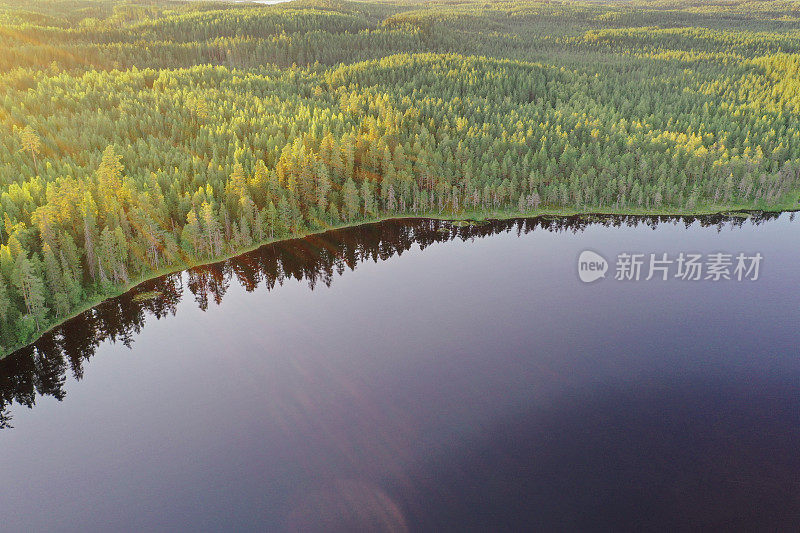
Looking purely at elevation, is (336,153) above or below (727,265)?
above

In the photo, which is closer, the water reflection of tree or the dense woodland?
the water reflection of tree

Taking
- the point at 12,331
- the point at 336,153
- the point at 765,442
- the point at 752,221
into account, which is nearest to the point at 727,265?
the point at 752,221

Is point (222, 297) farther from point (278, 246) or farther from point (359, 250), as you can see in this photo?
point (359, 250)

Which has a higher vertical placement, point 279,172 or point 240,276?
point 279,172

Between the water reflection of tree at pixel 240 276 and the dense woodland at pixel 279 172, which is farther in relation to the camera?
the dense woodland at pixel 279 172

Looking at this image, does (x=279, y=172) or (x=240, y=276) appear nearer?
(x=240, y=276)

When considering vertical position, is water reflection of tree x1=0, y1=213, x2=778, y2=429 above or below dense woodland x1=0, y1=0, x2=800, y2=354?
below

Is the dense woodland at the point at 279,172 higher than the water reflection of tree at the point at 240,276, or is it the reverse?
the dense woodland at the point at 279,172

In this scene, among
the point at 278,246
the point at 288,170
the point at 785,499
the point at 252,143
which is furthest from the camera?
the point at 252,143
